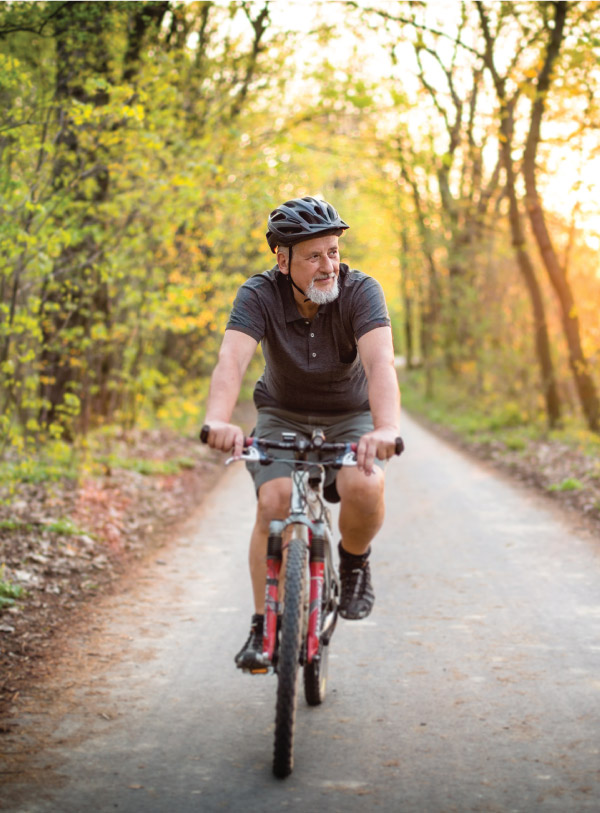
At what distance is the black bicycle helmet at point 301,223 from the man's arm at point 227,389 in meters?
0.47

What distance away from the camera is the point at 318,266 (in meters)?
3.83

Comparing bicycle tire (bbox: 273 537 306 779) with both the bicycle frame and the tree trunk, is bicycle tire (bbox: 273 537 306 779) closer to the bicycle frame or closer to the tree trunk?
the bicycle frame

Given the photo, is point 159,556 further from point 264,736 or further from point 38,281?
point 264,736

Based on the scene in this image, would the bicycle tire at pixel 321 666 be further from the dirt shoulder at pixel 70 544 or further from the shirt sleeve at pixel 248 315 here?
the dirt shoulder at pixel 70 544

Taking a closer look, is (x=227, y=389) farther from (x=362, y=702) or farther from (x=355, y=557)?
(x=362, y=702)

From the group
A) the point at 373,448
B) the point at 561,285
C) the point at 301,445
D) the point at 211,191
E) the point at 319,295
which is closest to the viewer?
the point at 373,448

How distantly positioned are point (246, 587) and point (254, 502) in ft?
12.5

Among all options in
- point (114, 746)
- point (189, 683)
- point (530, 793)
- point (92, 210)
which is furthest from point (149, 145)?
point (530, 793)

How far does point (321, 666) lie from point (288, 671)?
2.45 feet

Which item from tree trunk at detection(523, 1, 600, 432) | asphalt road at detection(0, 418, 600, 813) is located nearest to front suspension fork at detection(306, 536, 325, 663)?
asphalt road at detection(0, 418, 600, 813)

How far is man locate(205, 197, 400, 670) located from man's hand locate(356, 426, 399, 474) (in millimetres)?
141

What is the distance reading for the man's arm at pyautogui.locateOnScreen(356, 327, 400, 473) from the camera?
11.0 ft

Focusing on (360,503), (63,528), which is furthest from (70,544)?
(360,503)

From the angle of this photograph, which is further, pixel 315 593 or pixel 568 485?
pixel 568 485
